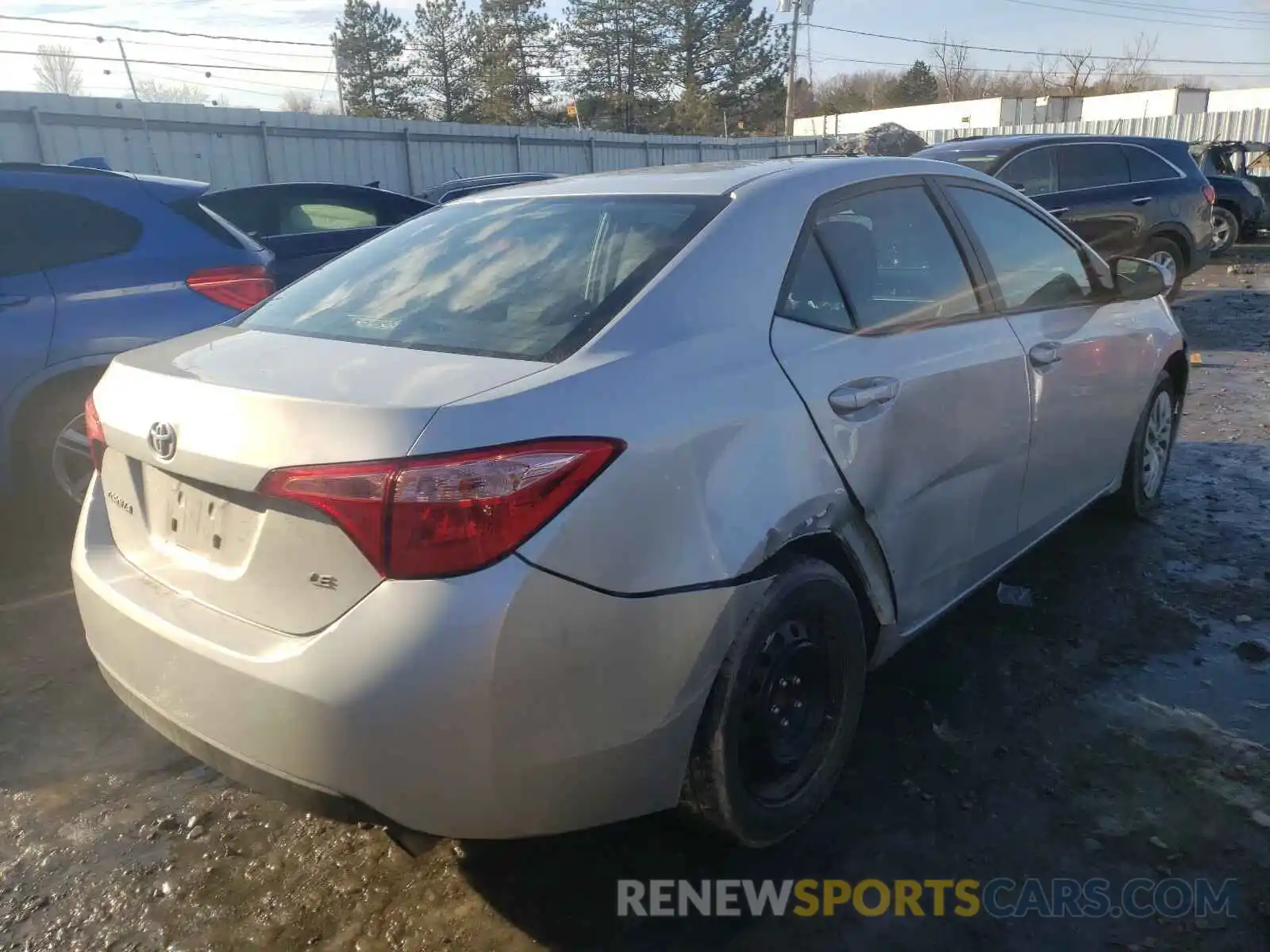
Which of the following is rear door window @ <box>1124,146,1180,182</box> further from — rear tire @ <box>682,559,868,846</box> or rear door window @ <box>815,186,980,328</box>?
rear tire @ <box>682,559,868,846</box>

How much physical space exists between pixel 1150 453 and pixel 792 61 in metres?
42.8

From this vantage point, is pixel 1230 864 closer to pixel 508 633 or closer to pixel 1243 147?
pixel 508 633

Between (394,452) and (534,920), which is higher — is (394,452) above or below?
above

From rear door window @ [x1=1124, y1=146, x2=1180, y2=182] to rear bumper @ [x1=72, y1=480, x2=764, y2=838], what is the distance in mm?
10192

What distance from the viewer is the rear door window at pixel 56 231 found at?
442cm

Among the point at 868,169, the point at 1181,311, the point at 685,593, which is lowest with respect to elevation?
the point at 1181,311

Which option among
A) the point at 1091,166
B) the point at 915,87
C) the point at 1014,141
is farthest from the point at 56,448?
the point at 915,87

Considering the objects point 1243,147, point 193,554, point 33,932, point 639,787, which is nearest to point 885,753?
point 639,787

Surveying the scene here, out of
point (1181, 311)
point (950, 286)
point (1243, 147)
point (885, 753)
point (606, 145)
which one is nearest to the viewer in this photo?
point (885, 753)

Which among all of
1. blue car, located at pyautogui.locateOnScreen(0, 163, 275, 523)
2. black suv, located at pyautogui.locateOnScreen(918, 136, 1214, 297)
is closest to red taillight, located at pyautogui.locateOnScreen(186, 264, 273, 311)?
blue car, located at pyautogui.locateOnScreen(0, 163, 275, 523)

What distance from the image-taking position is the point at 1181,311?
11922mm

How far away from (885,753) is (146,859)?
6.60 feet

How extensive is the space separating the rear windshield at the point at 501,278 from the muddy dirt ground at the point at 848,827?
1.28 metres

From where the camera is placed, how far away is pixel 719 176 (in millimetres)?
2930
